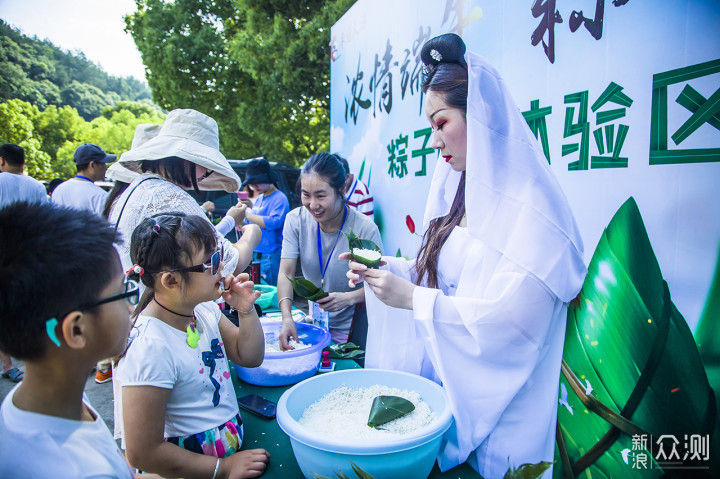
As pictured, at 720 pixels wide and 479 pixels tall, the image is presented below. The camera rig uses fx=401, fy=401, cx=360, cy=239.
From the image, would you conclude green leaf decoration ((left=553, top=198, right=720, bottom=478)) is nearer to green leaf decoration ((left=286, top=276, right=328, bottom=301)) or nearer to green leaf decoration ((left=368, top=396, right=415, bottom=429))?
green leaf decoration ((left=368, top=396, right=415, bottom=429))

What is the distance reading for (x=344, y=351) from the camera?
2178mm

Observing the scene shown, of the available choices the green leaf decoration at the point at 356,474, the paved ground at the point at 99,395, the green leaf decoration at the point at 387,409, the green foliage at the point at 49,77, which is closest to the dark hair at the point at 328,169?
the green leaf decoration at the point at 387,409

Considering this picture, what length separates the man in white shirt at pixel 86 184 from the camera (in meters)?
4.64

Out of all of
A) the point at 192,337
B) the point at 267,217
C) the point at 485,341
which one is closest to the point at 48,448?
the point at 192,337

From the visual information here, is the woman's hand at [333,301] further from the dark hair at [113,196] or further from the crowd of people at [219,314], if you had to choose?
the dark hair at [113,196]

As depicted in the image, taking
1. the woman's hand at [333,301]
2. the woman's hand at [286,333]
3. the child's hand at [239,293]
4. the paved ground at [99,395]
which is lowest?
the paved ground at [99,395]

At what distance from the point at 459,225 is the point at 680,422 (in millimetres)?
1022

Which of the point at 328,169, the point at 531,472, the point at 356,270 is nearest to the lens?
the point at 531,472

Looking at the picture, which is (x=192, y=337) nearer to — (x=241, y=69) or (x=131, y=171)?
(x=131, y=171)

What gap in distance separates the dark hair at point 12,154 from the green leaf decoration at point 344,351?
15.4 feet

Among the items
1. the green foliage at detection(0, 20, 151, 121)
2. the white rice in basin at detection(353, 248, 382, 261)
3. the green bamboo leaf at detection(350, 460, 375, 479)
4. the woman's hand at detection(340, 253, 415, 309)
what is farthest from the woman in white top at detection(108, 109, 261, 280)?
the green foliage at detection(0, 20, 151, 121)

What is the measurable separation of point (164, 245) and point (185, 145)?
0.86m

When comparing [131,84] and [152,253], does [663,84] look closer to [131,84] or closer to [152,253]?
[152,253]

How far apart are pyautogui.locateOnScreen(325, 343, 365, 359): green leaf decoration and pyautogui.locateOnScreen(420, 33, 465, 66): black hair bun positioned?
1.44 m
